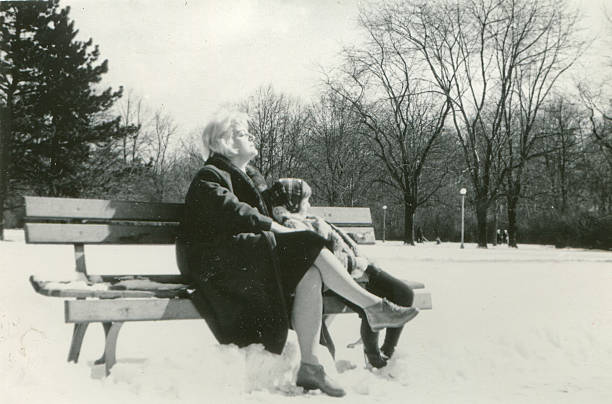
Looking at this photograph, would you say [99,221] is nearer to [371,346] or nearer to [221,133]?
[221,133]

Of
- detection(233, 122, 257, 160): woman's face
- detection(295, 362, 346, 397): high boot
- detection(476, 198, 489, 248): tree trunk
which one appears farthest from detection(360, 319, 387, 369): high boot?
detection(476, 198, 489, 248): tree trunk

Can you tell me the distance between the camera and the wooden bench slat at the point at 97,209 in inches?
169

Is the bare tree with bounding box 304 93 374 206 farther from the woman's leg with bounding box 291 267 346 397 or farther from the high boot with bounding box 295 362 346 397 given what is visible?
the high boot with bounding box 295 362 346 397

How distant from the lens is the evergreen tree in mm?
25297

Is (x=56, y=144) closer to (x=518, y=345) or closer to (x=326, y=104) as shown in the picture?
(x=326, y=104)

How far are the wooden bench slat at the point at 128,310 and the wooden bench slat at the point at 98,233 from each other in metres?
0.69

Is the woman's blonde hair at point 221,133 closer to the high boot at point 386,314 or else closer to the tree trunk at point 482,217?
the high boot at point 386,314

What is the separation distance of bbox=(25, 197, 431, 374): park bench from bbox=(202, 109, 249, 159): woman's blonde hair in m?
0.52

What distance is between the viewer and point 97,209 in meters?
4.48

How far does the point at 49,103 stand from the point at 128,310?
26686 millimetres

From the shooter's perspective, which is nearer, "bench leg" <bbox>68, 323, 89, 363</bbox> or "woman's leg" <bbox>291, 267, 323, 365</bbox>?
"woman's leg" <bbox>291, 267, 323, 365</bbox>

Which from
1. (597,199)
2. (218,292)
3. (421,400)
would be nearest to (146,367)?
(218,292)

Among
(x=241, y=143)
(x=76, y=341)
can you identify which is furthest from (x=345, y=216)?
(x=76, y=341)

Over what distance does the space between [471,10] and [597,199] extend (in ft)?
37.7
